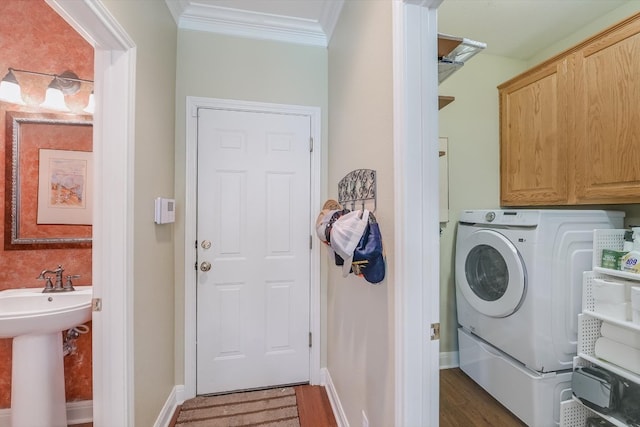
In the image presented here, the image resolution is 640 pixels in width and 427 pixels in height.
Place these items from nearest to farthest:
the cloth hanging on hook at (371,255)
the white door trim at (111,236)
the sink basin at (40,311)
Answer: the cloth hanging on hook at (371,255) → the white door trim at (111,236) → the sink basin at (40,311)

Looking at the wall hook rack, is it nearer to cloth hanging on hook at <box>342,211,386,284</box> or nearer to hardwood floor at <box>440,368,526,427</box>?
cloth hanging on hook at <box>342,211,386,284</box>

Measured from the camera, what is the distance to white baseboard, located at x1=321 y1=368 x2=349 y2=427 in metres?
1.62

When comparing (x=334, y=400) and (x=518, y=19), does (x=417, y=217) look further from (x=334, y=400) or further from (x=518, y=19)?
(x=518, y=19)

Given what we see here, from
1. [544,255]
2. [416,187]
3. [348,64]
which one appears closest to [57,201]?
[348,64]

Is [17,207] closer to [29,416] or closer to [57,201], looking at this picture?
[57,201]

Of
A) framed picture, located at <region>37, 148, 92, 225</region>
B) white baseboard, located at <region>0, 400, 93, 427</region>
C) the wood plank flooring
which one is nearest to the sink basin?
framed picture, located at <region>37, 148, 92, 225</region>

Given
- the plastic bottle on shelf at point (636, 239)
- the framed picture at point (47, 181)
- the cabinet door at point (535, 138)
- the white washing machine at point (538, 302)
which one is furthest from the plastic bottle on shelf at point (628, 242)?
the framed picture at point (47, 181)

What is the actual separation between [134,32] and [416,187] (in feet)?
4.82

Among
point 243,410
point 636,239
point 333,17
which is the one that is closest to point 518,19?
point 333,17

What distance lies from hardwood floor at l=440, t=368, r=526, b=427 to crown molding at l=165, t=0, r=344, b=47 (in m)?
2.79

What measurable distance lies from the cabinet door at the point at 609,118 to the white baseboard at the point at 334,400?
6.77ft

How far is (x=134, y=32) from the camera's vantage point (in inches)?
50.1

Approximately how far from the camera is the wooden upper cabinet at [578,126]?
1541 millimetres

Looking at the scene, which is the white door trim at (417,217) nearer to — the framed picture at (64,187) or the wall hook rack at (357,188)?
the wall hook rack at (357,188)
